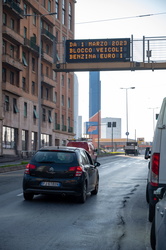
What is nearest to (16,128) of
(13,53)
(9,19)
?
(13,53)

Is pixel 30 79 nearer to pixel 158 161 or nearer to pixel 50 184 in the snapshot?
pixel 50 184

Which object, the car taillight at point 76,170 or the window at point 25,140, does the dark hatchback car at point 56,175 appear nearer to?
the car taillight at point 76,170

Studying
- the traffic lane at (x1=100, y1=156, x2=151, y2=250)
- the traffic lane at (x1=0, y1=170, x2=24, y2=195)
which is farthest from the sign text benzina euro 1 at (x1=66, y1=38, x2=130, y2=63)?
the traffic lane at (x1=100, y1=156, x2=151, y2=250)

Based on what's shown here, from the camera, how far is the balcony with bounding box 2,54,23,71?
A: 1821 inches

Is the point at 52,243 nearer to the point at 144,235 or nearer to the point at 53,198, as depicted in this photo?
the point at 144,235

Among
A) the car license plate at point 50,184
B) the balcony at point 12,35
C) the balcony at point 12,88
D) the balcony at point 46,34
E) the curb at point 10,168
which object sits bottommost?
the curb at point 10,168

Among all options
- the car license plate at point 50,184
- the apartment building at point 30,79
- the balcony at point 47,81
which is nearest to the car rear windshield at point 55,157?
the car license plate at point 50,184

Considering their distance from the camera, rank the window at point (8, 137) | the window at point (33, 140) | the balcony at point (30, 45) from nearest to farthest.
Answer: the window at point (8, 137)
the balcony at point (30, 45)
the window at point (33, 140)

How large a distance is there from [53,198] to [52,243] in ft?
20.6

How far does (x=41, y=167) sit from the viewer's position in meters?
12.2

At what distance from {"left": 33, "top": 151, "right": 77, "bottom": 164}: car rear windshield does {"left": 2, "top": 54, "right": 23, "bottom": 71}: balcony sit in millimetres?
34811

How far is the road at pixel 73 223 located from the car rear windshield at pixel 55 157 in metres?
1.13

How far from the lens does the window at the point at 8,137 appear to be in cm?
4781

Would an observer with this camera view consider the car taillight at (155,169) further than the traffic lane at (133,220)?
Yes
